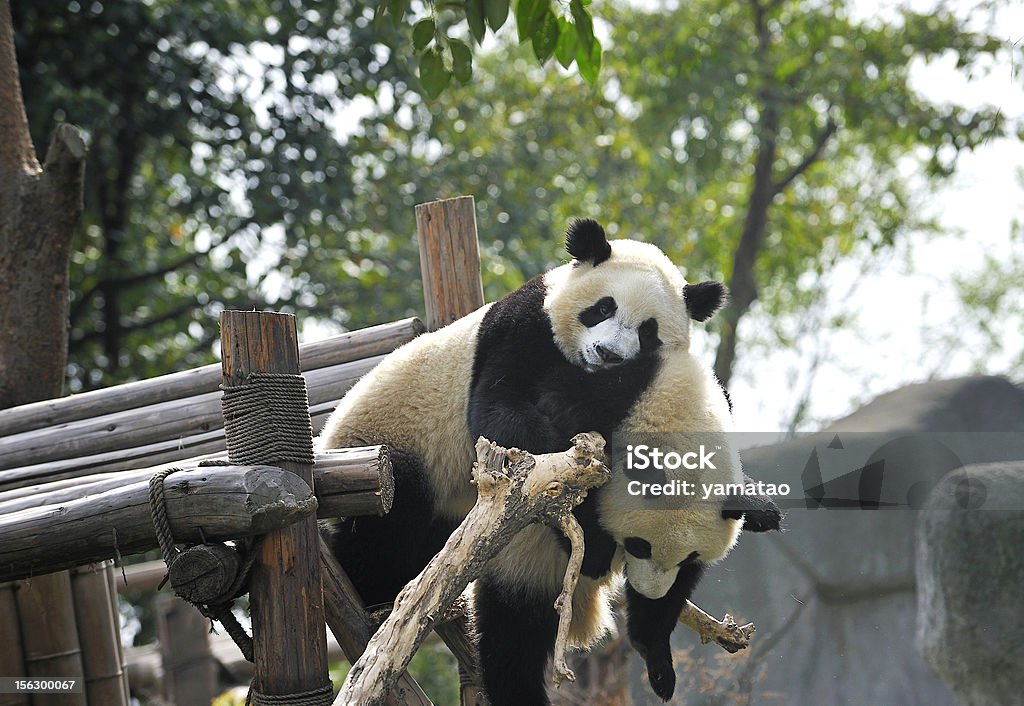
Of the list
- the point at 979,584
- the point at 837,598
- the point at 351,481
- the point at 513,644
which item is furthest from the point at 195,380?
the point at 837,598

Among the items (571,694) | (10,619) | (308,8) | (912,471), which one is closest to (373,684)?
(10,619)

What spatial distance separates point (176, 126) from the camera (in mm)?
7770

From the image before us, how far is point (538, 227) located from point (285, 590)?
6.38 metres

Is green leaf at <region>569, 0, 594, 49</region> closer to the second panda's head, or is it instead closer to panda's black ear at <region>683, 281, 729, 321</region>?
A: the second panda's head

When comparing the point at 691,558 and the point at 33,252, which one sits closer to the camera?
the point at 691,558

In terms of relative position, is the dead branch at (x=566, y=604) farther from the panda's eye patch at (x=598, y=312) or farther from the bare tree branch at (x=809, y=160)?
the bare tree branch at (x=809, y=160)

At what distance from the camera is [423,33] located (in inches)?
109

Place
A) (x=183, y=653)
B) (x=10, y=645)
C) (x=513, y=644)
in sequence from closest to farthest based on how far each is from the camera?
(x=513, y=644) < (x=10, y=645) < (x=183, y=653)

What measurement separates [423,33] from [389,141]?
7.01 meters

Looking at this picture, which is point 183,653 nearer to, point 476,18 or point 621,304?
point 621,304

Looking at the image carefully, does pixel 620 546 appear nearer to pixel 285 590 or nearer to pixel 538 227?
pixel 285 590

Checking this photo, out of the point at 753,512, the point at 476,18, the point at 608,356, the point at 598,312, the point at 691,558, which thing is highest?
the point at 476,18

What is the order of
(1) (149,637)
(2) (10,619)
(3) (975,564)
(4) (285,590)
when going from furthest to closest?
(1) (149,637) < (3) (975,564) < (2) (10,619) < (4) (285,590)

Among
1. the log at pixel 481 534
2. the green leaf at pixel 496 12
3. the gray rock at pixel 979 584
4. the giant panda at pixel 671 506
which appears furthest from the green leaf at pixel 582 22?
the gray rock at pixel 979 584
